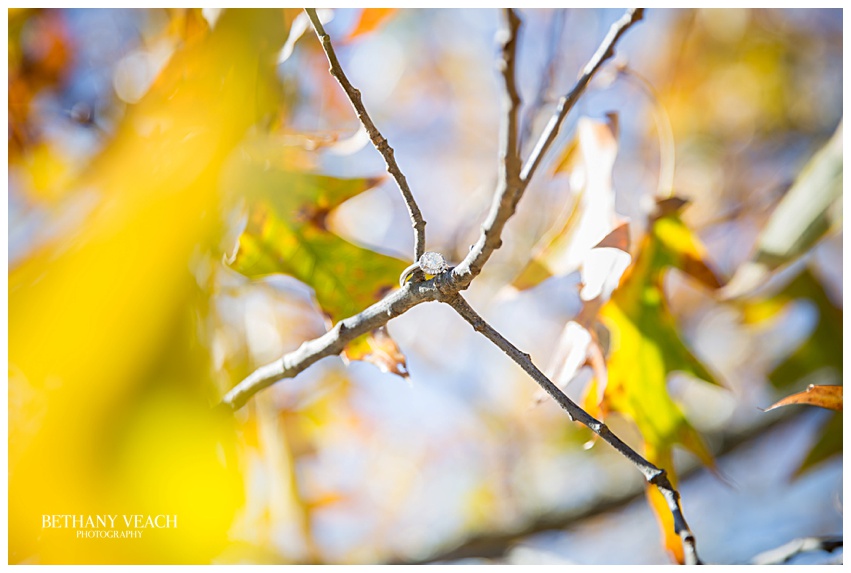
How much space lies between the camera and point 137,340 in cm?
55

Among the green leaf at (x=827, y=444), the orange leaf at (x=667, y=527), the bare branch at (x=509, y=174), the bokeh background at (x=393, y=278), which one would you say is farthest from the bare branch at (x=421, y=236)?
the green leaf at (x=827, y=444)

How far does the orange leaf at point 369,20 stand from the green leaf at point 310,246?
0.58ft

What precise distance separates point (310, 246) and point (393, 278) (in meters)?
0.08

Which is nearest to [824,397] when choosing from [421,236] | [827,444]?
[827,444]

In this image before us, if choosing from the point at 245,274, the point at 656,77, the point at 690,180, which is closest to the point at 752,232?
the point at 690,180

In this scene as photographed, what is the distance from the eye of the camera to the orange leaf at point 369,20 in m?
0.59

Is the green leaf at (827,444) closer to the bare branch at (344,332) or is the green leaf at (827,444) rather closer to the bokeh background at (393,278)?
the bokeh background at (393,278)

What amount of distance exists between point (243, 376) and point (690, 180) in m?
0.58

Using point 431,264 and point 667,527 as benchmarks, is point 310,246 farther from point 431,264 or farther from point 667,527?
point 667,527

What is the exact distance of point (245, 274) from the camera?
504mm

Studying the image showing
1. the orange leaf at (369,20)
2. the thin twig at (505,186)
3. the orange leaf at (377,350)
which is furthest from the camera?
the orange leaf at (369,20)

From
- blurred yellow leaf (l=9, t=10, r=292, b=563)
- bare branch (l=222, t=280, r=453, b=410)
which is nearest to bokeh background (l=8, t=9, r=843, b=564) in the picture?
blurred yellow leaf (l=9, t=10, r=292, b=563)
